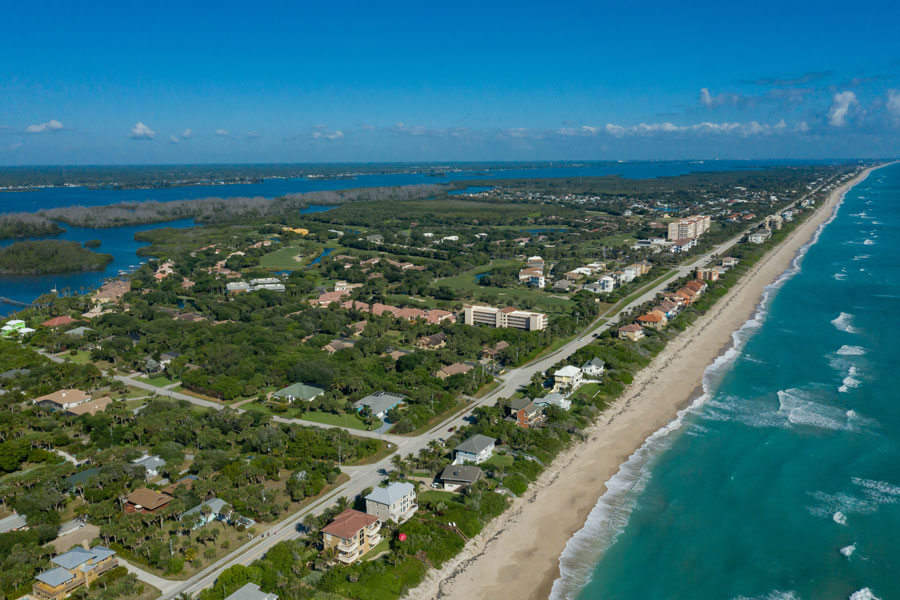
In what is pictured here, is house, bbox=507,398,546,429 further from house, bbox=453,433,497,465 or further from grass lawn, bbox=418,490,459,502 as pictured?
grass lawn, bbox=418,490,459,502

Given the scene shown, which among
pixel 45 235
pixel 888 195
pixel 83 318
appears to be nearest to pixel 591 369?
pixel 83 318

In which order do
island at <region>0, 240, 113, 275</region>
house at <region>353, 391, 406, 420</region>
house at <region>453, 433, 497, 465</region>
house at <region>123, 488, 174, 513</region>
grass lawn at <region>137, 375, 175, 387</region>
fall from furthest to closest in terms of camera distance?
island at <region>0, 240, 113, 275</region>
grass lawn at <region>137, 375, 175, 387</region>
house at <region>353, 391, 406, 420</region>
house at <region>453, 433, 497, 465</region>
house at <region>123, 488, 174, 513</region>

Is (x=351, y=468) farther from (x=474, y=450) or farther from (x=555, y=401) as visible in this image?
(x=555, y=401)

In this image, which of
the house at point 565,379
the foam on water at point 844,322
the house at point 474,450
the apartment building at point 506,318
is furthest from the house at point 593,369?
the foam on water at point 844,322

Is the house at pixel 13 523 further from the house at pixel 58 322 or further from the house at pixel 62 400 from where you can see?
the house at pixel 58 322

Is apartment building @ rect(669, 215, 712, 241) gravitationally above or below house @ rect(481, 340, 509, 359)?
above

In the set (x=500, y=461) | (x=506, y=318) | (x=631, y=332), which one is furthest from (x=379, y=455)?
(x=631, y=332)

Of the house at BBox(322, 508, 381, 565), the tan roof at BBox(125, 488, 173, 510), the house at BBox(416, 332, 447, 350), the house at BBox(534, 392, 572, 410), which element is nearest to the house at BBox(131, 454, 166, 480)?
the tan roof at BBox(125, 488, 173, 510)

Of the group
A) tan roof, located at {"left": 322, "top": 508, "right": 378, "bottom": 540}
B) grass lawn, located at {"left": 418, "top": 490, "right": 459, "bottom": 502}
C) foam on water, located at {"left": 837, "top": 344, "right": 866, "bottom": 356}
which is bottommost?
grass lawn, located at {"left": 418, "top": 490, "right": 459, "bottom": 502}
